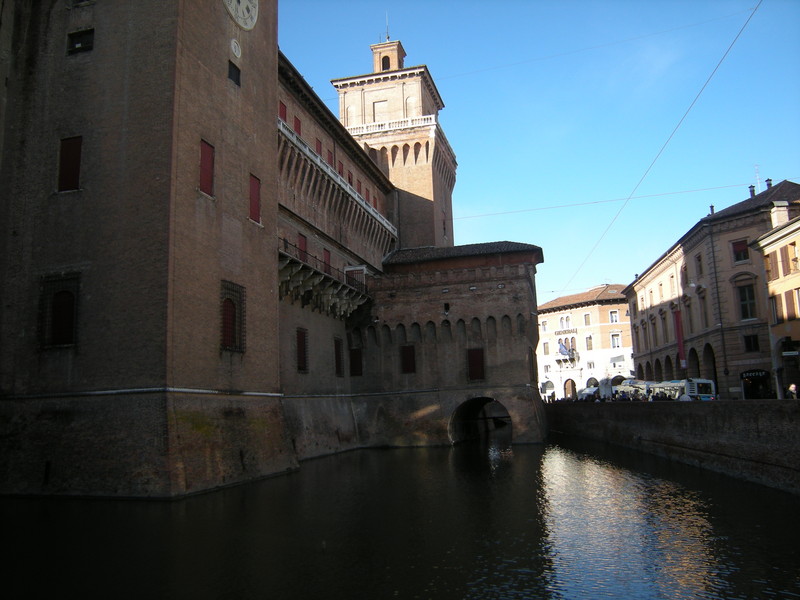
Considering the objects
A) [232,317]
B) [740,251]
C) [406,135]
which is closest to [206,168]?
[232,317]

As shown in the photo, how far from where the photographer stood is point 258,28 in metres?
21.8

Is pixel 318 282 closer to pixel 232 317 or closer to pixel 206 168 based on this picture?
pixel 232 317

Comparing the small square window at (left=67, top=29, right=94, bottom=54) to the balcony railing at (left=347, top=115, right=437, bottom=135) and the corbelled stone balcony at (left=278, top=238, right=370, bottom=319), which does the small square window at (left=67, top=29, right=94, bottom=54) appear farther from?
the balcony railing at (left=347, top=115, right=437, bottom=135)

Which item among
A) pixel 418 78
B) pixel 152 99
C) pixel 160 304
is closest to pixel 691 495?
pixel 160 304

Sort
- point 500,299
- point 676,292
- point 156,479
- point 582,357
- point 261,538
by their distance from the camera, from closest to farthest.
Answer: point 261,538 < point 156,479 < point 500,299 < point 676,292 < point 582,357

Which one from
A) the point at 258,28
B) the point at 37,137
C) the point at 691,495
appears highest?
the point at 258,28

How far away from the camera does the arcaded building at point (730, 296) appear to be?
32.7m

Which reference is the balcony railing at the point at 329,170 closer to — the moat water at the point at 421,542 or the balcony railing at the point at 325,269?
the balcony railing at the point at 325,269

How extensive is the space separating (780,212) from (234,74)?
26469mm

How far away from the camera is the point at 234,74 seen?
1992 cm

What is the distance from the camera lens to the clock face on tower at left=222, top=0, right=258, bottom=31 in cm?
1995

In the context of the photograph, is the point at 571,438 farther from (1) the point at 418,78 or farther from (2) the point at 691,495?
(1) the point at 418,78

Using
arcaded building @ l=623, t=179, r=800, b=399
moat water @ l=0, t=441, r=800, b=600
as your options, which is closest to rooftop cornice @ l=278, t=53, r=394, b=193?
moat water @ l=0, t=441, r=800, b=600

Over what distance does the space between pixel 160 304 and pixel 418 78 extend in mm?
32034
